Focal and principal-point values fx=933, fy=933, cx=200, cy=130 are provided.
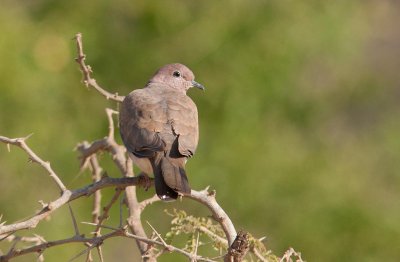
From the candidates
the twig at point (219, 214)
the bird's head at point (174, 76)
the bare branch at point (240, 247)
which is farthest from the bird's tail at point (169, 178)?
the bird's head at point (174, 76)

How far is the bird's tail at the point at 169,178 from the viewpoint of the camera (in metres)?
4.09

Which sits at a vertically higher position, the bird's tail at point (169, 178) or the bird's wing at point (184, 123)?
the bird's wing at point (184, 123)

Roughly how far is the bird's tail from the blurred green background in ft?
13.7

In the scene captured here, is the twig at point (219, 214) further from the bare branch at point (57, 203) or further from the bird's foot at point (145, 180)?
the bird's foot at point (145, 180)

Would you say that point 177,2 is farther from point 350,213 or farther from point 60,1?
point 350,213

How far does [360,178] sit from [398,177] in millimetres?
645

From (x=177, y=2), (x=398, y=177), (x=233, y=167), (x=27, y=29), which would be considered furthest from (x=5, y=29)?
(x=398, y=177)

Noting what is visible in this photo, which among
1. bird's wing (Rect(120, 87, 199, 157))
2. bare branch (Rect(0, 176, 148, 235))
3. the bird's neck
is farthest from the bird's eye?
bare branch (Rect(0, 176, 148, 235))

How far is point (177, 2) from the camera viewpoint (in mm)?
10180

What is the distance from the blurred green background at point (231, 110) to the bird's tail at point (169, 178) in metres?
4.17

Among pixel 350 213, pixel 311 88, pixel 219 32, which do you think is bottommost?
pixel 350 213

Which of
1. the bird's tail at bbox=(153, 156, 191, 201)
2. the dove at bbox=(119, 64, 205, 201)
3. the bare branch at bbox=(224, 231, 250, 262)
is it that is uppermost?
the dove at bbox=(119, 64, 205, 201)

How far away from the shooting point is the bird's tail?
4.09m

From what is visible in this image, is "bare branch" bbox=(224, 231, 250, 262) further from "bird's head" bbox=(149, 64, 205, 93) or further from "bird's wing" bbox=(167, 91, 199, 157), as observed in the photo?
"bird's head" bbox=(149, 64, 205, 93)
